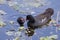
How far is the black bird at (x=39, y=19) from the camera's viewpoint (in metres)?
4.03

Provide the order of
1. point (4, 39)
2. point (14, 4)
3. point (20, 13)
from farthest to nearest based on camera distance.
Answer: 1. point (14, 4)
2. point (20, 13)
3. point (4, 39)

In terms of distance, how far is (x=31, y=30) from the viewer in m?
4.02

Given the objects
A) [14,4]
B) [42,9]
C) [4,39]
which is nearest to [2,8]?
[14,4]

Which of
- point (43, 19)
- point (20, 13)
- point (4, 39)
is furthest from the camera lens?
point (20, 13)

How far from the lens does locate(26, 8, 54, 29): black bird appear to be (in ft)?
13.2

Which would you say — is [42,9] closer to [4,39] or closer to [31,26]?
[31,26]

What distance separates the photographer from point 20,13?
15.0ft

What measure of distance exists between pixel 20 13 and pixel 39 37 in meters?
0.85

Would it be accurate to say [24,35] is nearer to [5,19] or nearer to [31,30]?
[31,30]

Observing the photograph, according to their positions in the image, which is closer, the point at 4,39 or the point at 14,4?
the point at 4,39

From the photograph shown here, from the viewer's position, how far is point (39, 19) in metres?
4.10

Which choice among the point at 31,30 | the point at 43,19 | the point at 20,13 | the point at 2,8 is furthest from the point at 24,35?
the point at 2,8

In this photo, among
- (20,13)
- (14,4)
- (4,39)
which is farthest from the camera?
(14,4)

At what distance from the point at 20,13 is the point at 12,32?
26.6 inches
